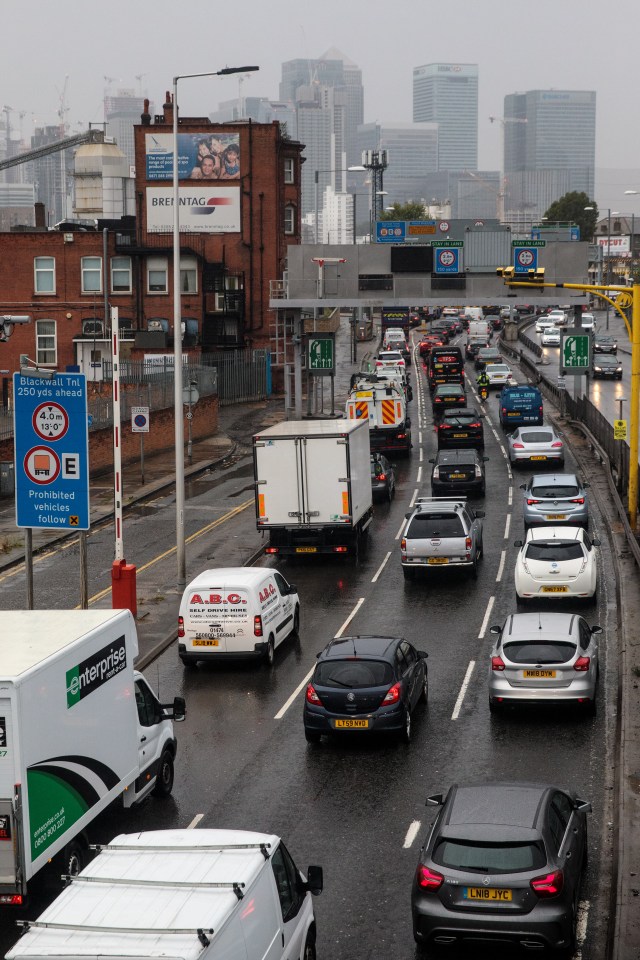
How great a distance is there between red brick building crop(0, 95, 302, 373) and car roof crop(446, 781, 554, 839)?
59.5 metres

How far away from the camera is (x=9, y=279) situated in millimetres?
71438

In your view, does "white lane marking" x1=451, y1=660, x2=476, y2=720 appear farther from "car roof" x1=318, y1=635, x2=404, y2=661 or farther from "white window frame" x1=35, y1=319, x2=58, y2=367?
"white window frame" x1=35, y1=319, x2=58, y2=367

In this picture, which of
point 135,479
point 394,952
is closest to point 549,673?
point 394,952

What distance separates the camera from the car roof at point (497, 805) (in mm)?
11914

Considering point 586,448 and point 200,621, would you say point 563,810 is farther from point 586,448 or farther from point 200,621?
point 586,448

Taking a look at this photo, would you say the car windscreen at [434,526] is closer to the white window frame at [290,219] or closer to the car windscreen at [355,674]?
the car windscreen at [355,674]

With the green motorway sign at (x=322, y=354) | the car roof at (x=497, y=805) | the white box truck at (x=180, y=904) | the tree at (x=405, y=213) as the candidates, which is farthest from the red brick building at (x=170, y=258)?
the tree at (x=405, y=213)

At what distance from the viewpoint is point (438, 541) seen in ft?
93.5

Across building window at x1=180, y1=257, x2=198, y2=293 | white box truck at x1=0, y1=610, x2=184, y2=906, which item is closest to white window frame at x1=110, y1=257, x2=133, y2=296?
building window at x1=180, y1=257, x2=198, y2=293

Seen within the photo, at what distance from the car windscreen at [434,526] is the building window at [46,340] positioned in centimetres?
4626

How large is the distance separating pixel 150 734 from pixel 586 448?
35302mm

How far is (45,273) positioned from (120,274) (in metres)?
4.08

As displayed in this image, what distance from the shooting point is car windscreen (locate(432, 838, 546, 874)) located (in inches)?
456

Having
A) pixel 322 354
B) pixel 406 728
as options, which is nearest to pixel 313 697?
pixel 406 728
